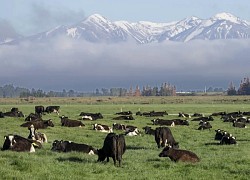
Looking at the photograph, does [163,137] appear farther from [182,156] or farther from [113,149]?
[113,149]

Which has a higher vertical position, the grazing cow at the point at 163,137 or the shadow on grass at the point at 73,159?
the grazing cow at the point at 163,137

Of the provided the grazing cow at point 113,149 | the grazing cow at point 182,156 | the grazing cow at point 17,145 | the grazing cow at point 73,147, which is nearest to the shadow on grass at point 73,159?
the grazing cow at point 113,149

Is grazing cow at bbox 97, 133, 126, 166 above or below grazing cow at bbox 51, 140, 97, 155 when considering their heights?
above

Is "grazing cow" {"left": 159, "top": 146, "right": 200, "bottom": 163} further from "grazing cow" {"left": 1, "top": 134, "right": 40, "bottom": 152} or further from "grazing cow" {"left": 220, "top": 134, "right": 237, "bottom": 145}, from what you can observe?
"grazing cow" {"left": 220, "top": 134, "right": 237, "bottom": 145}

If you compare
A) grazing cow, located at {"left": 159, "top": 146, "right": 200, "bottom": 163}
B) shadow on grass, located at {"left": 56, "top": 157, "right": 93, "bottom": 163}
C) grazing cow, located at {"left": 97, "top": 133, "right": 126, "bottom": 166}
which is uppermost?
grazing cow, located at {"left": 97, "top": 133, "right": 126, "bottom": 166}

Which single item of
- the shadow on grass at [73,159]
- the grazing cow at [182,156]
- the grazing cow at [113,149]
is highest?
the grazing cow at [113,149]

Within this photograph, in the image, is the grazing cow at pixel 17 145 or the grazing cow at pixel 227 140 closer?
the grazing cow at pixel 17 145

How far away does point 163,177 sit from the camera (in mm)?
15789

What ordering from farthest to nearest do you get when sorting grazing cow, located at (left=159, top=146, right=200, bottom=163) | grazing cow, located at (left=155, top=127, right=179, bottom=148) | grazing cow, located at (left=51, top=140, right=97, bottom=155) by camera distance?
grazing cow, located at (left=155, top=127, right=179, bottom=148) < grazing cow, located at (left=51, top=140, right=97, bottom=155) < grazing cow, located at (left=159, top=146, right=200, bottom=163)

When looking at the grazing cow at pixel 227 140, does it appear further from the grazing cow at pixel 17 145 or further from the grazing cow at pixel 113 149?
the grazing cow at pixel 17 145

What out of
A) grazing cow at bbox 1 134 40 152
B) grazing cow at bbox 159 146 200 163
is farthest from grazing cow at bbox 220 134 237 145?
grazing cow at bbox 1 134 40 152

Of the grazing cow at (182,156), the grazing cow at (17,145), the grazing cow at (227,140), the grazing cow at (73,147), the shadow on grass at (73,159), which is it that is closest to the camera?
the shadow on grass at (73,159)

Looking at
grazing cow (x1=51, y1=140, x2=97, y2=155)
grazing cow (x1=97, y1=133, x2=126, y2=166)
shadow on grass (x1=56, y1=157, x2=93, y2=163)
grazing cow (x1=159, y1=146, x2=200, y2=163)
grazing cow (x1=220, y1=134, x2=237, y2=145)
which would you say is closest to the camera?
grazing cow (x1=97, y1=133, x2=126, y2=166)

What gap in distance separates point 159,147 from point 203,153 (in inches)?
123
